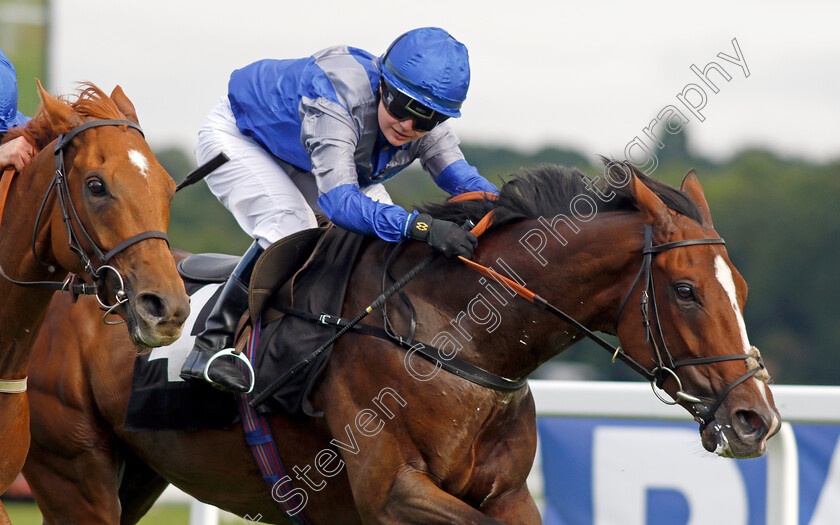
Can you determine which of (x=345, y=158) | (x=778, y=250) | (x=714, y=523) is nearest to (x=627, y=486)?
(x=714, y=523)

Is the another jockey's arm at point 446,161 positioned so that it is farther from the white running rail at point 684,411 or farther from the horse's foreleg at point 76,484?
the horse's foreleg at point 76,484

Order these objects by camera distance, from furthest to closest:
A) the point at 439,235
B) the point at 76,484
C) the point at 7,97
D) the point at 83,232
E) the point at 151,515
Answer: the point at 151,515 → the point at 76,484 → the point at 7,97 → the point at 439,235 → the point at 83,232

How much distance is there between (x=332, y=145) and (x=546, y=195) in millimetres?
789

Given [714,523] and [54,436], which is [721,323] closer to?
[714,523]

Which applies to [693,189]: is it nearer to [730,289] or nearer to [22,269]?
[730,289]

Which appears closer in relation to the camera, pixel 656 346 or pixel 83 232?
pixel 83 232

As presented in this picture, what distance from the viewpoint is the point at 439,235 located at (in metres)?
3.57

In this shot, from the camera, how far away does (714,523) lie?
5.17m

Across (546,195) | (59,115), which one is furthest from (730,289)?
(59,115)

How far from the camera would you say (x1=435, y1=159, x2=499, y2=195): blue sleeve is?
4.27 meters

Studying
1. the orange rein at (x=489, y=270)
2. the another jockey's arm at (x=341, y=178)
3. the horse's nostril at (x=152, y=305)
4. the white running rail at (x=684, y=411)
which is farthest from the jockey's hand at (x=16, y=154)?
the white running rail at (x=684, y=411)

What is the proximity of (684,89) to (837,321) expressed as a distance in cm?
4388

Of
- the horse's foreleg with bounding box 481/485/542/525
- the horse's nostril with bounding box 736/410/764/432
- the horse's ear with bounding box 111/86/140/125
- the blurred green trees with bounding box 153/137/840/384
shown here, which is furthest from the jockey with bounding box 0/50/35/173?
the blurred green trees with bounding box 153/137/840/384

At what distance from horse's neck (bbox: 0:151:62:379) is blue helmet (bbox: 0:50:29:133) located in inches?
24.1
